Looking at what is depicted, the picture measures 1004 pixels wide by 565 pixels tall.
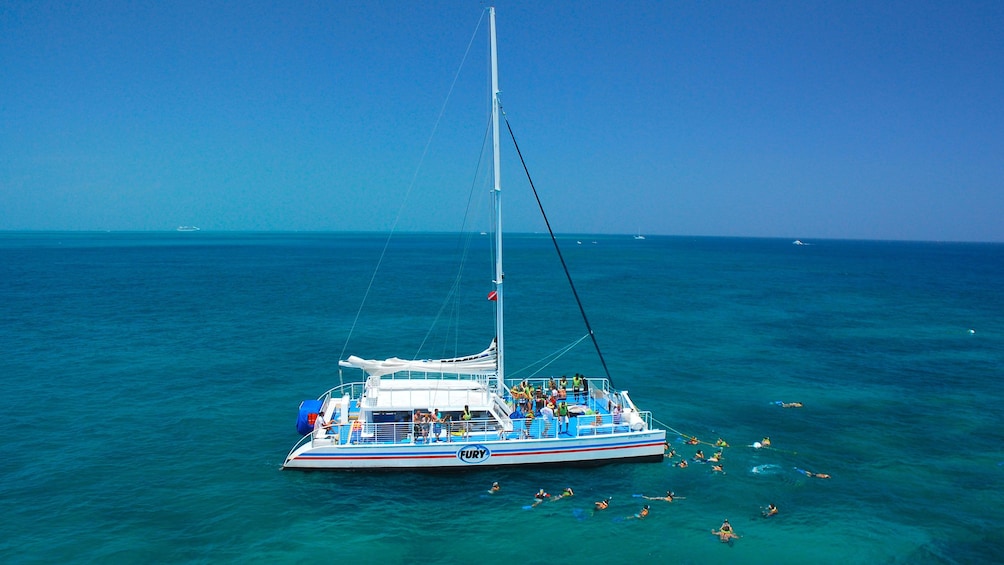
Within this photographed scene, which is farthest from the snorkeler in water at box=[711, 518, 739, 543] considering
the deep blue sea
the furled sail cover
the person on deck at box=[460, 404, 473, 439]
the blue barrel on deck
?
the blue barrel on deck

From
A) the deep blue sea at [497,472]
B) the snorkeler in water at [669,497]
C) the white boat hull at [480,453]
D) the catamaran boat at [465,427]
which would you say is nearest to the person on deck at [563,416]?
the catamaran boat at [465,427]

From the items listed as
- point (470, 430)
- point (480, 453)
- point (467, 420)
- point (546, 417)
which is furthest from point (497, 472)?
point (546, 417)

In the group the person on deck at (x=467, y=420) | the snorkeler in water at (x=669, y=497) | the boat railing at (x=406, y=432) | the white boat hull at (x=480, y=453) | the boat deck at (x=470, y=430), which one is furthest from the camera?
the person on deck at (x=467, y=420)

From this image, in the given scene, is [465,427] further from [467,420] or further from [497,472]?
[497,472]

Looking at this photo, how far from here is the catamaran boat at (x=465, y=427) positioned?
27453 millimetres

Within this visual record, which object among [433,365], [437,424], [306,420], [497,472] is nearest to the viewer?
[497,472]

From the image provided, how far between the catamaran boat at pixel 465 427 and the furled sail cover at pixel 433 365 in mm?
49

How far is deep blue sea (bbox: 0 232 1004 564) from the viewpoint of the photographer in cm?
2273

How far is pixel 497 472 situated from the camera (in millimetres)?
28281

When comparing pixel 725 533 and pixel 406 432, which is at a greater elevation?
pixel 406 432

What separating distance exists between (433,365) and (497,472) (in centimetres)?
577

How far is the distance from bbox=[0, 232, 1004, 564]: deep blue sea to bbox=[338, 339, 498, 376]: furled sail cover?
4966mm

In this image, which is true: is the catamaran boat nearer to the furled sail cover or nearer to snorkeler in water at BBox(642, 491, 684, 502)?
the furled sail cover

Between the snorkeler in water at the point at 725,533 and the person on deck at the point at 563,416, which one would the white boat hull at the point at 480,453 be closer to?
the person on deck at the point at 563,416
